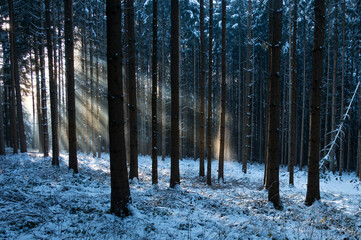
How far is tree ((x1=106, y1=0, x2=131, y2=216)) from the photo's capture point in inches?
A: 200

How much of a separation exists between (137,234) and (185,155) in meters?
25.7

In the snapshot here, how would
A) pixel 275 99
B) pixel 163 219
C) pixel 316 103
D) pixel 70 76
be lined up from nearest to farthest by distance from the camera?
pixel 163 219 → pixel 275 99 → pixel 316 103 → pixel 70 76

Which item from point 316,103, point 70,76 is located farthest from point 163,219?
point 70,76

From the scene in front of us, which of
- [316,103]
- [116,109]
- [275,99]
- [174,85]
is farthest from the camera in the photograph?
[174,85]

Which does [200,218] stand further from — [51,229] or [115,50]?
[115,50]

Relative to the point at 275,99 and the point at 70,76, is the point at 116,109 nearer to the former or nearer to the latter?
the point at 275,99

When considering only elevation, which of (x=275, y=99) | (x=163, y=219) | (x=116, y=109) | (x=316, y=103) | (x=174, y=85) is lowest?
(x=163, y=219)

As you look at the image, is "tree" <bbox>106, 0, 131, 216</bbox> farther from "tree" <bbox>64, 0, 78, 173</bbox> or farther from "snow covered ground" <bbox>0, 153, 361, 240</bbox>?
"tree" <bbox>64, 0, 78, 173</bbox>

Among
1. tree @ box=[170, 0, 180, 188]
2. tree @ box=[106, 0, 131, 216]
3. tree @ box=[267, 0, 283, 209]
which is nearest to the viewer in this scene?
tree @ box=[106, 0, 131, 216]

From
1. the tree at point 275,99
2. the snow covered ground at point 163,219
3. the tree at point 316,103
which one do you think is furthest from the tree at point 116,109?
the tree at point 316,103

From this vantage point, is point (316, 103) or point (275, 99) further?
point (316, 103)

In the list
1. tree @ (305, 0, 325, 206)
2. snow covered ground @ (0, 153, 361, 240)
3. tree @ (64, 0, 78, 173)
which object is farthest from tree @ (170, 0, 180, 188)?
tree @ (64, 0, 78, 173)

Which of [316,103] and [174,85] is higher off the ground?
[174,85]

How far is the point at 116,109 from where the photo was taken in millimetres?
5145
